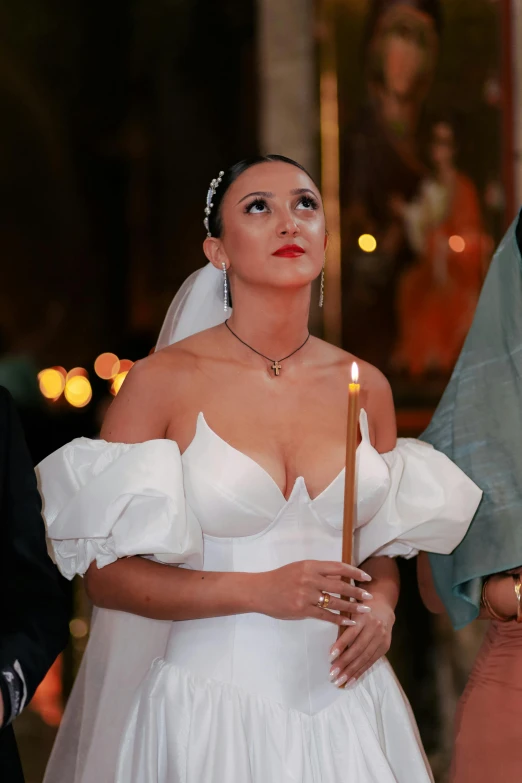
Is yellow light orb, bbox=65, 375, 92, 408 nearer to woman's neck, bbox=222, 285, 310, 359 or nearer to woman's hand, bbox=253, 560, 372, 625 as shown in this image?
woman's neck, bbox=222, 285, 310, 359

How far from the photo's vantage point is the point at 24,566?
196 cm

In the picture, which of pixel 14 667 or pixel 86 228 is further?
pixel 86 228

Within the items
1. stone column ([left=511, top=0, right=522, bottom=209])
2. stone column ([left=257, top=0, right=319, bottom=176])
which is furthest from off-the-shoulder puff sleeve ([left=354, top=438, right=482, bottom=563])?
stone column ([left=257, top=0, right=319, bottom=176])

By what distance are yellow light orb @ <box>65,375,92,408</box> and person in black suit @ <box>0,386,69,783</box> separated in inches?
338

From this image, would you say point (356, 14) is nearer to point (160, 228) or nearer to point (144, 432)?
point (160, 228)

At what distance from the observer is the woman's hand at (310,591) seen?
7.04 feet

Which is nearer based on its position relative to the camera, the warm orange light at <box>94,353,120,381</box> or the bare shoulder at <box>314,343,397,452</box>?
the bare shoulder at <box>314,343,397,452</box>

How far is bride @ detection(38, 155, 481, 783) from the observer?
91.4 inches

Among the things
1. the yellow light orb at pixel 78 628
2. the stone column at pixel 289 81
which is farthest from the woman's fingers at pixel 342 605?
the stone column at pixel 289 81

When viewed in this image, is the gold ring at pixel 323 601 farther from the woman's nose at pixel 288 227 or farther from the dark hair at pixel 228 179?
the dark hair at pixel 228 179

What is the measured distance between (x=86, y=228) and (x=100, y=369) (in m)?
1.33

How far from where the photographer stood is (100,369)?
1057cm

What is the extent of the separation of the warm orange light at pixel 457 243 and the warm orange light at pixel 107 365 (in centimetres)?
362

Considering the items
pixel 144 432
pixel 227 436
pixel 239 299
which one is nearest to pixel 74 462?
pixel 144 432
